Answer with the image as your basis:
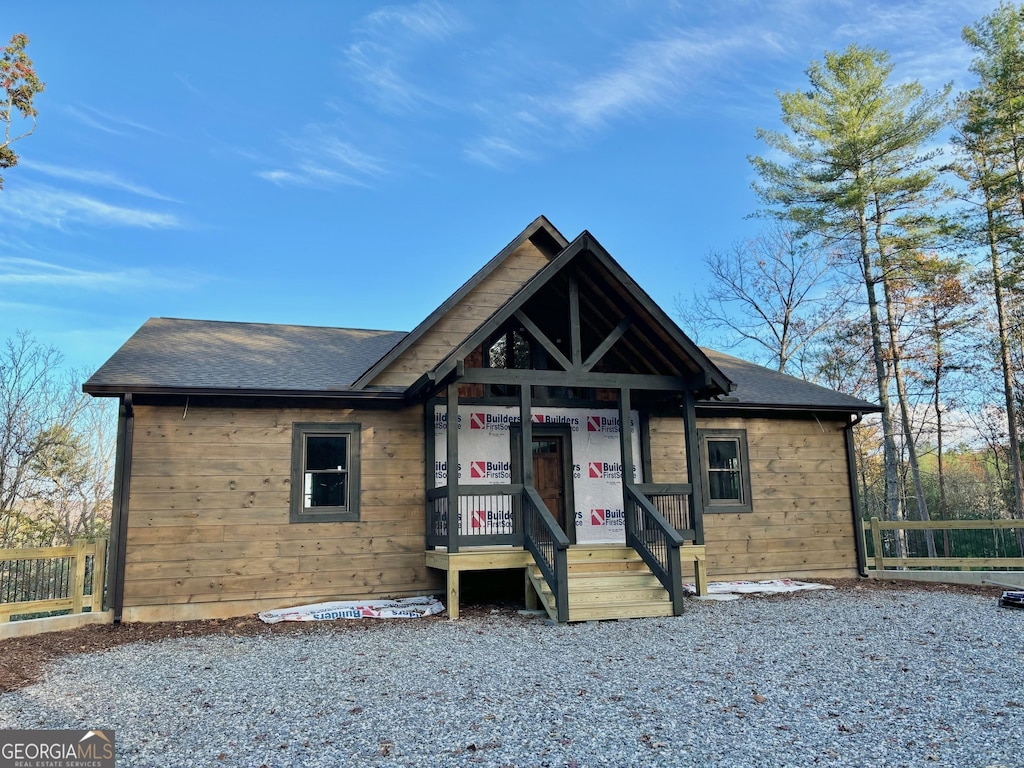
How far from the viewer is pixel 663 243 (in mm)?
34469

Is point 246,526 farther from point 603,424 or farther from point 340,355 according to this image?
point 603,424

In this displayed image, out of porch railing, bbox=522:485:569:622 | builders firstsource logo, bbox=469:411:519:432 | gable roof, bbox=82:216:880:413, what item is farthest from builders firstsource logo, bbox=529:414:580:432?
porch railing, bbox=522:485:569:622

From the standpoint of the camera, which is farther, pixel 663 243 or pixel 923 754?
pixel 663 243

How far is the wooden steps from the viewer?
8453 millimetres

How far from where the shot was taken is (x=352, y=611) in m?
9.14

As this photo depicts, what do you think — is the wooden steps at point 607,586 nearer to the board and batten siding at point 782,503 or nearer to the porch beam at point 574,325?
the board and batten siding at point 782,503

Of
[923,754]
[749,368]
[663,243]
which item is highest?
[663,243]

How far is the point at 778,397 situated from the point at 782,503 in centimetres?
183

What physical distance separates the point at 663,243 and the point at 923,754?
32.2 meters

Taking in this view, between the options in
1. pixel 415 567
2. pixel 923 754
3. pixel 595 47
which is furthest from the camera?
pixel 595 47

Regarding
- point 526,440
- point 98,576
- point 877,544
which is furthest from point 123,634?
point 877,544

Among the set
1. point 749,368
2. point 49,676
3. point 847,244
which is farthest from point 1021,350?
point 49,676

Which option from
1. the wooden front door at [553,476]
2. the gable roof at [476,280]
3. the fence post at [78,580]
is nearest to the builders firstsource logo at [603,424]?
the wooden front door at [553,476]

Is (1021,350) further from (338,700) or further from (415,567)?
(338,700)
